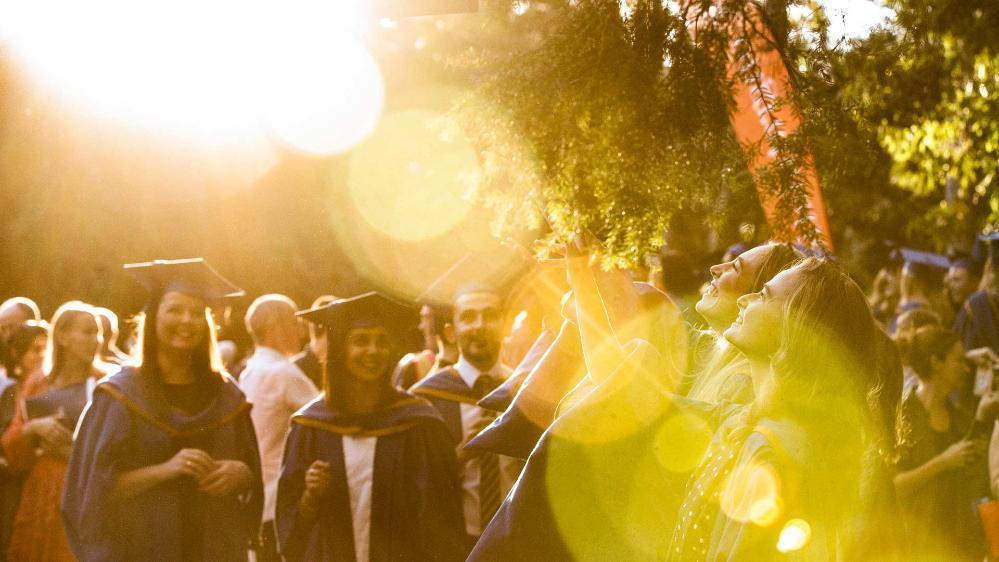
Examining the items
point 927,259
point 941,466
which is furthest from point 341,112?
point 941,466

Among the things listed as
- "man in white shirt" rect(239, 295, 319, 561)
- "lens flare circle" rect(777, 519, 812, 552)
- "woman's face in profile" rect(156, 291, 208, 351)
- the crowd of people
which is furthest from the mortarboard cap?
"lens flare circle" rect(777, 519, 812, 552)

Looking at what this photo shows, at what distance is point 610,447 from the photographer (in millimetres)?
3367

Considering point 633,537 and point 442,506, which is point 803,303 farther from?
point 442,506

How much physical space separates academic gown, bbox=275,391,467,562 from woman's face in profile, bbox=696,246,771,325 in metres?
3.71

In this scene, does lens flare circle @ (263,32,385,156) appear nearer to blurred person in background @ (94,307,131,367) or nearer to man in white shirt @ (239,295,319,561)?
blurred person in background @ (94,307,131,367)

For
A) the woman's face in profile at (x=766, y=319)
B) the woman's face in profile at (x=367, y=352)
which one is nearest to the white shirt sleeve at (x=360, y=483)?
the woman's face in profile at (x=367, y=352)

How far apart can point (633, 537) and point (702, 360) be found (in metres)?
0.91

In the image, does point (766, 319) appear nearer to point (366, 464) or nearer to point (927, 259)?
point (366, 464)

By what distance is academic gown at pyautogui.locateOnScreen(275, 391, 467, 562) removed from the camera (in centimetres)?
658

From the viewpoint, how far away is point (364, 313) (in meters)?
6.86

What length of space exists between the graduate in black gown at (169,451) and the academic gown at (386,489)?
0.80ft

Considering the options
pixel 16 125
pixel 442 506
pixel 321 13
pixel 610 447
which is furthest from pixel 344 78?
pixel 610 447

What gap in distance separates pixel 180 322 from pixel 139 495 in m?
0.95

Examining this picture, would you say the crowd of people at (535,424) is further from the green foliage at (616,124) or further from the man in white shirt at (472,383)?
the green foliage at (616,124)
